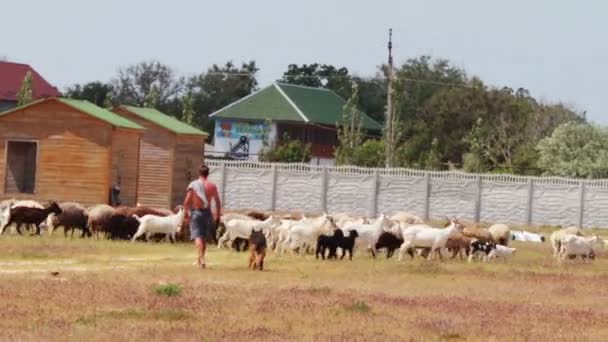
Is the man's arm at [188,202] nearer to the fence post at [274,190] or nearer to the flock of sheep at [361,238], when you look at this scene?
the flock of sheep at [361,238]

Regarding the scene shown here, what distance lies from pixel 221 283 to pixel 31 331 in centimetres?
752

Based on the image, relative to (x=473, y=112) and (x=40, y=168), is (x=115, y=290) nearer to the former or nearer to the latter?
(x=40, y=168)

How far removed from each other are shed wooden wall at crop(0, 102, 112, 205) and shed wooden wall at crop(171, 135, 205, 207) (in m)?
4.65

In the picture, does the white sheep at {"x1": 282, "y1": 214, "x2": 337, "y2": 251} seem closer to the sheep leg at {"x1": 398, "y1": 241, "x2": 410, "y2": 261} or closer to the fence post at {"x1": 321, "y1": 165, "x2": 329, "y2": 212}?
the sheep leg at {"x1": 398, "y1": 241, "x2": 410, "y2": 261}

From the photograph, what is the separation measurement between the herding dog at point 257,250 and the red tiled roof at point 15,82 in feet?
261

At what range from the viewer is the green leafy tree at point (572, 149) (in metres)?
79.4

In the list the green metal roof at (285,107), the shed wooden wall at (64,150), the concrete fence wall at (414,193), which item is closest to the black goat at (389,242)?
the shed wooden wall at (64,150)

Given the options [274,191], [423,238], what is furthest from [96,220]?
[274,191]

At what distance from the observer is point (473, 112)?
103188 mm

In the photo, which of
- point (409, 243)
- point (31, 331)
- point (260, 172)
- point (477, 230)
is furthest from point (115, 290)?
point (260, 172)

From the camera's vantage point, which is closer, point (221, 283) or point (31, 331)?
point (31, 331)

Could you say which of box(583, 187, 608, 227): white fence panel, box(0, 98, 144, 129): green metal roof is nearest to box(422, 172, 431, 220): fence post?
box(583, 187, 608, 227): white fence panel

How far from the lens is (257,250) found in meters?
26.9

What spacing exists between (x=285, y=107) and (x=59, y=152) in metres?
56.2
